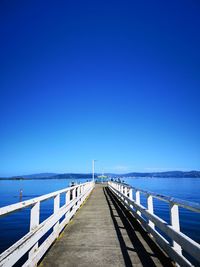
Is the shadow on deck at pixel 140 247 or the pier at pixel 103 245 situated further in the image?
the shadow on deck at pixel 140 247

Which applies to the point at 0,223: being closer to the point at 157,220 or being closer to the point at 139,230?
the point at 139,230

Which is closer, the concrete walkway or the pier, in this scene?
the pier

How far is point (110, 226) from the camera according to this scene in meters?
7.80

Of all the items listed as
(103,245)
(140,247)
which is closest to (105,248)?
(103,245)

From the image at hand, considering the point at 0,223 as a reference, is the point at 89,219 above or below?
above

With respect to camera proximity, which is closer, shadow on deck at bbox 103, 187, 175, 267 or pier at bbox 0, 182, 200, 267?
pier at bbox 0, 182, 200, 267

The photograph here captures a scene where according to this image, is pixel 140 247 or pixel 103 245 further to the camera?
pixel 103 245

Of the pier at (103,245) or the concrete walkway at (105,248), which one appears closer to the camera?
the pier at (103,245)

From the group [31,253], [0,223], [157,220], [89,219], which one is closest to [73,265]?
[31,253]

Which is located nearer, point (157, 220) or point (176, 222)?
point (176, 222)

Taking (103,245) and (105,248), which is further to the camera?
(103,245)

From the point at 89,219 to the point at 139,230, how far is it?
2.81 m

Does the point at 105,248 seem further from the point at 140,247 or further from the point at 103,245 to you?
the point at 140,247

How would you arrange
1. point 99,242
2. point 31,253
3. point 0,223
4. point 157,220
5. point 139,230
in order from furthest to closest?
point 0,223, point 139,230, point 99,242, point 157,220, point 31,253
